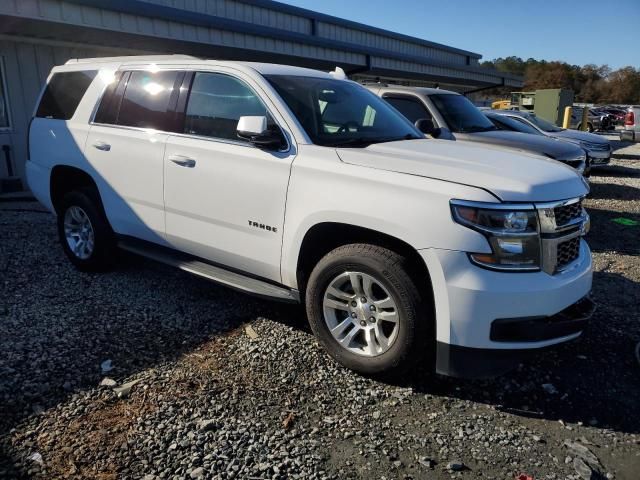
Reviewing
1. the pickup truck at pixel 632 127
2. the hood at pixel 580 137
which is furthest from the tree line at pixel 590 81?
the hood at pixel 580 137

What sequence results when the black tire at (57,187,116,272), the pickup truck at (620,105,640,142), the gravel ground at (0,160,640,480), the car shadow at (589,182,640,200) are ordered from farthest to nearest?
1. the pickup truck at (620,105,640,142)
2. the car shadow at (589,182,640,200)
3. the black tire at (57,187,116,272)
4. the gravel ground at (0,160,640,480)

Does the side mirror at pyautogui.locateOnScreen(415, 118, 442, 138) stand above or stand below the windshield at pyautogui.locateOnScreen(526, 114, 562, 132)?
above

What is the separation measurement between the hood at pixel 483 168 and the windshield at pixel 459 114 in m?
4.40

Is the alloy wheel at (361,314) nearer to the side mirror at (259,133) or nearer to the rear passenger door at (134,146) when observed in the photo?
the side mirror at (259,133)

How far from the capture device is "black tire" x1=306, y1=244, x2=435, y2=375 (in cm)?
304

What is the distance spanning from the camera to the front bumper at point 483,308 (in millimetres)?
2818

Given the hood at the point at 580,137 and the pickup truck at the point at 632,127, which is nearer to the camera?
the hood at the point at 580,137

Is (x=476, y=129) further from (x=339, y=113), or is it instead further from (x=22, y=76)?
(x=22, y=76)

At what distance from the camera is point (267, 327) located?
412 centimetres

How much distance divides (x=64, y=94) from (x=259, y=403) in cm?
387

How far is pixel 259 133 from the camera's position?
11.4ft

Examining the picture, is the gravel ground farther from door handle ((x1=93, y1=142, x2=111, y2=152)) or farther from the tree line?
the tree line

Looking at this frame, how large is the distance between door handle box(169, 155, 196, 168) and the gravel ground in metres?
1.24

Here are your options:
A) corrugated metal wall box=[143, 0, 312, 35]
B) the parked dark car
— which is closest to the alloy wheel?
corrugated metal wall box=[143, 0, 312, 35]
